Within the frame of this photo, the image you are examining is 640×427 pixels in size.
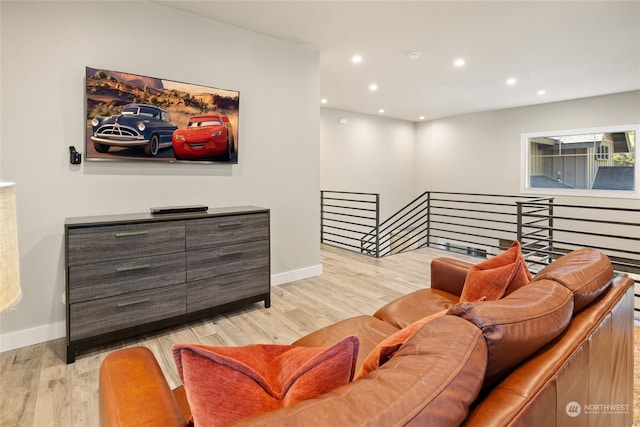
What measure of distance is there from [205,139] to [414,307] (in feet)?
7.53

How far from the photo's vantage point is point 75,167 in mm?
2562

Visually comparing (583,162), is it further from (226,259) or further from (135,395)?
(135,395)

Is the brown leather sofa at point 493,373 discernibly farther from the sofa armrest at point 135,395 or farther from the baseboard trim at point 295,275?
the baseboard trim at point 295,275

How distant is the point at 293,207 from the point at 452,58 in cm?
261

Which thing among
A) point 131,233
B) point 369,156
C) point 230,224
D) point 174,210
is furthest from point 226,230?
point 369,156

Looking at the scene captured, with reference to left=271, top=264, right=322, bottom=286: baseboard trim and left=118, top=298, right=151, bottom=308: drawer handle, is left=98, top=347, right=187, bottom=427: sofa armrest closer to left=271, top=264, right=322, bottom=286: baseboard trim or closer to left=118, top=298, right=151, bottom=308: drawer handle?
left=118, top=298, right=151, bottom=308: drawer handle

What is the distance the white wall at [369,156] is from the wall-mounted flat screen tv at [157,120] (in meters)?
3.61

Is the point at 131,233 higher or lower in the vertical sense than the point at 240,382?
higher

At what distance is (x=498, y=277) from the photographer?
1602 millimetres

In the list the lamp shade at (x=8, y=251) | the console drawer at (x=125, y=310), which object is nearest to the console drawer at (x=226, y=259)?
the console drawer at (x=125, y=310)

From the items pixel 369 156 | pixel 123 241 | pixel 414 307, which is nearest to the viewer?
pixel 414 307

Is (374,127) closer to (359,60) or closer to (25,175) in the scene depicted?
(359,60)

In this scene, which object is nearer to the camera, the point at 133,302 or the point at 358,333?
the point at 358,333

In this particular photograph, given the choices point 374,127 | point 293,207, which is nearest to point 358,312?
point 293,207
